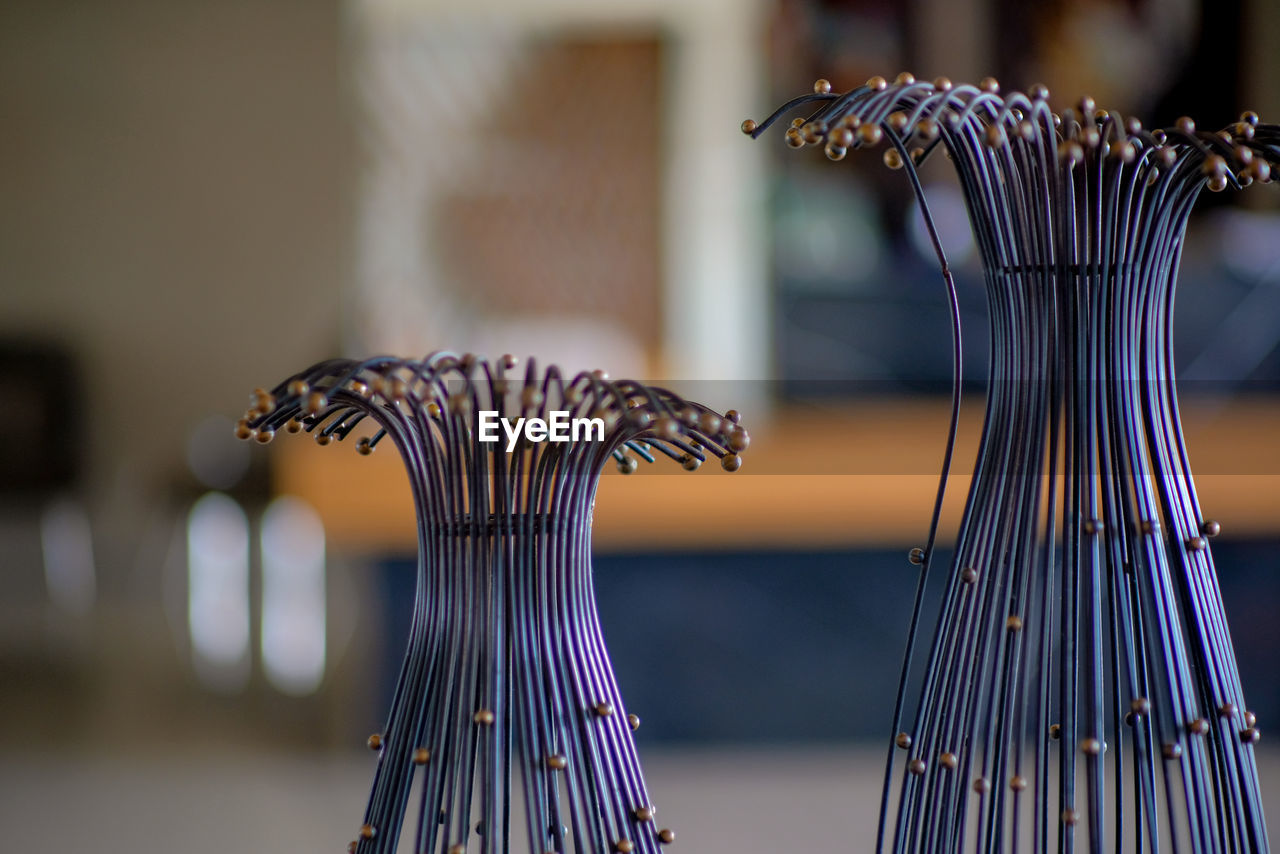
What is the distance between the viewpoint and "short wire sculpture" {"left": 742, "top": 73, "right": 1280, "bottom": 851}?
0.60 metres

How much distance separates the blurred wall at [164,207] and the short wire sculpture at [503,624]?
3294 millimetres

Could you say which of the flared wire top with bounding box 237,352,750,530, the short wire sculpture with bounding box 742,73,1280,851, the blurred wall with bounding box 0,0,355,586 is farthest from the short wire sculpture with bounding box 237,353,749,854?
the blurred wall with bounding box 0,0,355,586

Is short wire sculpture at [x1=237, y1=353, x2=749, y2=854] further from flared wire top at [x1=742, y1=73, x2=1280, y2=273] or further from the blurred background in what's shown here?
the blurred background

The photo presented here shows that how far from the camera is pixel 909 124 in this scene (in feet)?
1.78

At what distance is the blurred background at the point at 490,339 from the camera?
2.21m

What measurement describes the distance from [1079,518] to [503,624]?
0.31 meters

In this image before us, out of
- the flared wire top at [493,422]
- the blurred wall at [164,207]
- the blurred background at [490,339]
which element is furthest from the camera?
the blurred wall at [164,207]

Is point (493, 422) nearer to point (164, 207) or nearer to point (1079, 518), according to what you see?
point (1079, 518)

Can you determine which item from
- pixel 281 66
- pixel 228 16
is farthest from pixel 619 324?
pixel 228 16

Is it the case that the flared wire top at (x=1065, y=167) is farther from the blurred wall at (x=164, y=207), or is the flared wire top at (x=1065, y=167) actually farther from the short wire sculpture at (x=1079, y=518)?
the blurred wall at (x=164, y=207)

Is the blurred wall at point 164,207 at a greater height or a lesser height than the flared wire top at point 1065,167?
greater

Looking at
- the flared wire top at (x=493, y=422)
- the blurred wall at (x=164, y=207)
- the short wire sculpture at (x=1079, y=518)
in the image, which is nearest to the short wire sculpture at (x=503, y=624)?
the flared wire top at (x=493, y=422)

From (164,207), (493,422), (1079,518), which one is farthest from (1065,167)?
(164,207)

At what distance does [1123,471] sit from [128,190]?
3870 millimetres
